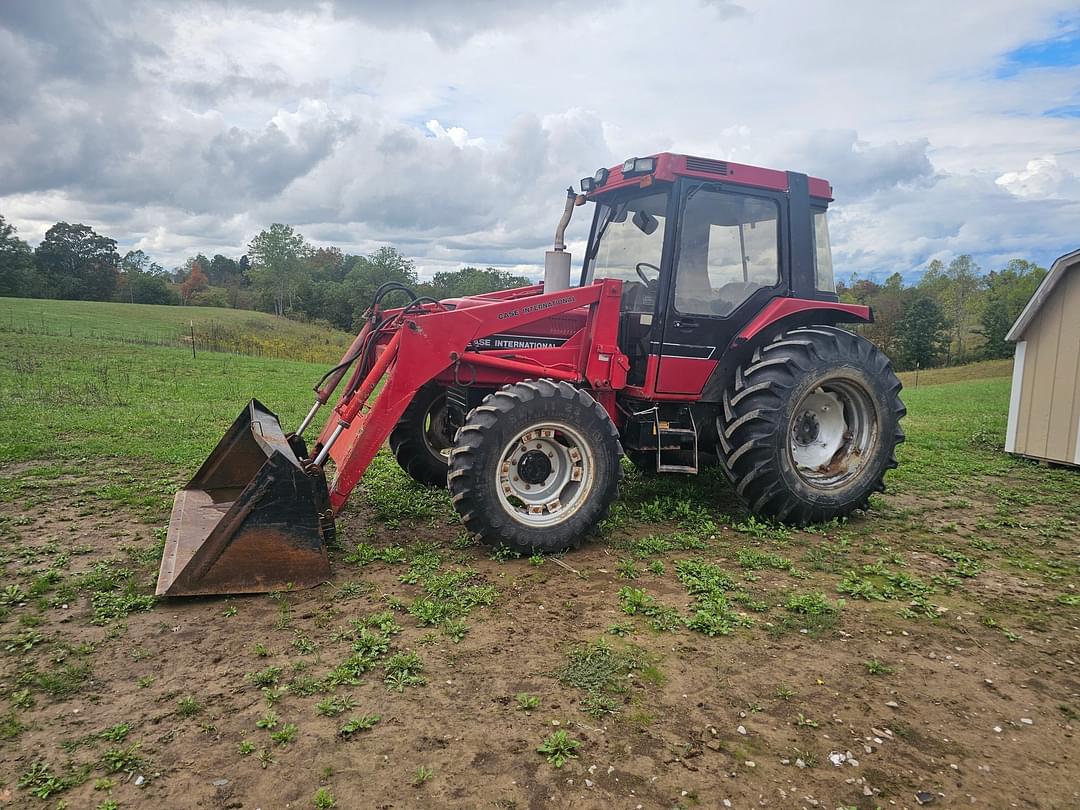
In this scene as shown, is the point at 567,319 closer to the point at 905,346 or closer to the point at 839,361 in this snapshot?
the point at 839,361

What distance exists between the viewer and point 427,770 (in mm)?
2844

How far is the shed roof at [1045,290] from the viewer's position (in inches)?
344

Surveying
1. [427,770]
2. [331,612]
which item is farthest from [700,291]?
[427,770]

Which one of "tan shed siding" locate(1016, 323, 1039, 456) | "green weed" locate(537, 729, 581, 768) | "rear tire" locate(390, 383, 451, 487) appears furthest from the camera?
"tan shed siding" locate(1016, 323, 1039, 456)

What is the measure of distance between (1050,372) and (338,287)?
203 feet

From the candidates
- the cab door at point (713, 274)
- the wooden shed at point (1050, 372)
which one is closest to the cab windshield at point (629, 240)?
the cab door at point (713, 274)

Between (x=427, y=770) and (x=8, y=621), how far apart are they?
2.80m

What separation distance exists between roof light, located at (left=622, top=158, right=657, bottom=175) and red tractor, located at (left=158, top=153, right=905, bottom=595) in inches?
0.7

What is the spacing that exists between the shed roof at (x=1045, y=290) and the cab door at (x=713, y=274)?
4.66 meters

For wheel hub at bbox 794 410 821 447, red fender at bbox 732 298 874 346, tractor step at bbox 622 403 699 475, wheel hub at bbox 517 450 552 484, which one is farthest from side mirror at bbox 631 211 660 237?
wheel hub at bbox 517 450 552 484

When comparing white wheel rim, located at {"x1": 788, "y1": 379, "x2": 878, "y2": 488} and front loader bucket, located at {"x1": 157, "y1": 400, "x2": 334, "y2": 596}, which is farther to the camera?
white wheel rim, located at {"x1": 788, "y1": 379, "x2": 878, "y2": 488}

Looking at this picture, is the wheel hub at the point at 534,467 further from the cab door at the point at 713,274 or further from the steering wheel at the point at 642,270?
the steering wheel at the point at 642,270

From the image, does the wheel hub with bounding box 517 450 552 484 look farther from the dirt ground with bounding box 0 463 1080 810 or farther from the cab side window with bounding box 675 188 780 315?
the cab side window with bounding box 675 188 780 315

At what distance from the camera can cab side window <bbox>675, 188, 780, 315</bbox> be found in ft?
20.0
